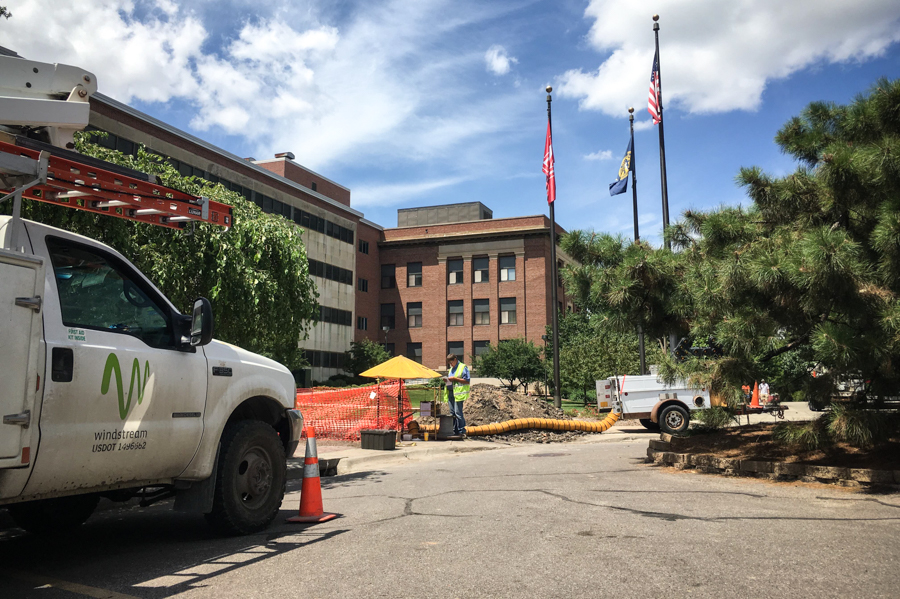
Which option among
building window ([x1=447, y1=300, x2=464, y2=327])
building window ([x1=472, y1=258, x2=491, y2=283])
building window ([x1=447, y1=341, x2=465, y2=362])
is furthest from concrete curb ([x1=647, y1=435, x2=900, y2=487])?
building window ([x1=447, y1=300, x2=464, y2=327])

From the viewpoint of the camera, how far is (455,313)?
60.3m

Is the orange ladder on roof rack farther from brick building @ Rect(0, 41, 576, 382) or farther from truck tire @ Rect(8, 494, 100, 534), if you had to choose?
brick building @ Rect(0, 41, 576, 382)

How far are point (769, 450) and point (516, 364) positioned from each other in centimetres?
3266

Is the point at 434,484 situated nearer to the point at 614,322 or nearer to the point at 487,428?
the point at 614,322

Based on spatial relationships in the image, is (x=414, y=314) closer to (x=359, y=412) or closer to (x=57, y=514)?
(x=359, y=412)

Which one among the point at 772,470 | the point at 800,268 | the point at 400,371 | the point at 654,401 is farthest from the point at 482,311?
the point at 800,268

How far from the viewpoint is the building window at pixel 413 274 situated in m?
62.0

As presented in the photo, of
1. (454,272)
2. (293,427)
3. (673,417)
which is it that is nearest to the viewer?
(293,427)

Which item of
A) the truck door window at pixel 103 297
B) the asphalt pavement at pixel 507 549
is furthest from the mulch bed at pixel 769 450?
the truck door window at pixel 103 297

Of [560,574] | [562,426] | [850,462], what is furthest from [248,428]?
[562,426]

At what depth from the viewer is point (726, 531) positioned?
632 cm

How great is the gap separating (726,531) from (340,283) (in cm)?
5055

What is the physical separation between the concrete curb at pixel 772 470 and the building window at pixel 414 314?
162ft

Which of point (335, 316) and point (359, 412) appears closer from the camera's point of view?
point (359, 412)
